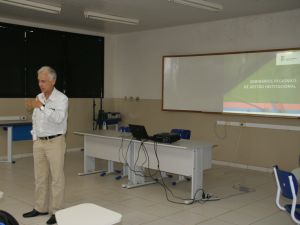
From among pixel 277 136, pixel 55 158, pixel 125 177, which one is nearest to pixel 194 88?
pixel 277 136

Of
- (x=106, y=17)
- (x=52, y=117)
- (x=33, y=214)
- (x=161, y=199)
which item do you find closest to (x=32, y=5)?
(x=106, y=17)

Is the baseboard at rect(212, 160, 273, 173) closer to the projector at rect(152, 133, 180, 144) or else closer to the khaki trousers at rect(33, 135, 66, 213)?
the projector at rect(152, 133, 180, 144)

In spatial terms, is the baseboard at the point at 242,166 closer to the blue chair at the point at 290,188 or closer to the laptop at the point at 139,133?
the laptop at the point at 139,133

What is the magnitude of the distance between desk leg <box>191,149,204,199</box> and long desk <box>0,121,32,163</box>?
3951mm

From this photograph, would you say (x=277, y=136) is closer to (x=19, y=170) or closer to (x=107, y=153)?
(x=107, y=153)

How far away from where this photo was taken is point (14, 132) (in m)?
7.04

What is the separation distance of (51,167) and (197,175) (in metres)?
1.95

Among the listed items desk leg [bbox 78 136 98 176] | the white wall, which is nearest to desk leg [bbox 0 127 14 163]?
desk leg [bbox 78 136 98 176]

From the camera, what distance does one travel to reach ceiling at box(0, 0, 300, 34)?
5.94 m

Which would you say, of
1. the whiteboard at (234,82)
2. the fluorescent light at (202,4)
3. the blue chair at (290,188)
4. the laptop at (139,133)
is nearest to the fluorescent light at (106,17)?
the whiteboard at (234,82)

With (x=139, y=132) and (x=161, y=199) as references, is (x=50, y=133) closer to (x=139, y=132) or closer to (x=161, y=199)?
(x=139, y=132)

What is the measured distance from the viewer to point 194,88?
761cm

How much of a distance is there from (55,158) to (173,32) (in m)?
5.03

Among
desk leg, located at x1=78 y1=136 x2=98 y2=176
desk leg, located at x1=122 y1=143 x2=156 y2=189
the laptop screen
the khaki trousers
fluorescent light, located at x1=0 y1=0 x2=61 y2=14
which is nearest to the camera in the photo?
the khaki trousers
